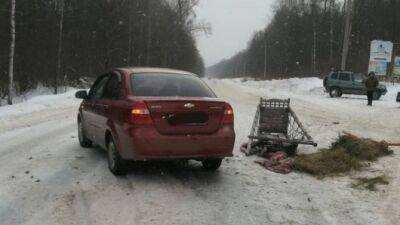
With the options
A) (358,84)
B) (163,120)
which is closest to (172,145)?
(163,120)

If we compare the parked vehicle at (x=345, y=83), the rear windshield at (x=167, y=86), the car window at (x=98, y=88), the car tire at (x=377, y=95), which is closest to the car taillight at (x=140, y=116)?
the rear windshield at (x=167, y=86)

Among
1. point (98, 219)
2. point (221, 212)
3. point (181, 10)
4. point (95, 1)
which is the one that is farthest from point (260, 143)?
point (181, 10)

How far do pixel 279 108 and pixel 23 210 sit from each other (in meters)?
6.53

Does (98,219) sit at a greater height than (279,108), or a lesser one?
lesser

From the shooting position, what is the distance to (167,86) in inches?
315

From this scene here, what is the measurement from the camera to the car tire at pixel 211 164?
834cm

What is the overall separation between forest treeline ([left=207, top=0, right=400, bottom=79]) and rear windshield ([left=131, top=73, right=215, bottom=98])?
54011 mm

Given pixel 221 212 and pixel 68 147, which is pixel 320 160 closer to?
pixel 221 212

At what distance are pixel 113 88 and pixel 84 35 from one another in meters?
36.8

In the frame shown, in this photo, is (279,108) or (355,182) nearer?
(355,182)

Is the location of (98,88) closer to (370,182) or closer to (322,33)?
(370,182)

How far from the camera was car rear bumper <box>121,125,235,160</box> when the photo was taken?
726 centimetres

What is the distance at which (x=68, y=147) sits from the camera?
1061 centimetres

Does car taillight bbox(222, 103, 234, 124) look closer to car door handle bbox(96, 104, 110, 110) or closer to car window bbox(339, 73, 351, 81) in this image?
car door handle bbox(96, 104, 110, 110)
